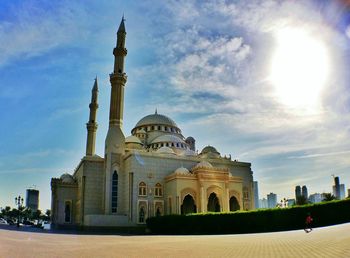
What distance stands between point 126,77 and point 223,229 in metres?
22.9

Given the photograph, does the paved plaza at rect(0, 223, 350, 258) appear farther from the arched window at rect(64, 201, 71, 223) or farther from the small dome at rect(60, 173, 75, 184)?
the small dome at rect(60, 173, 75, 184)

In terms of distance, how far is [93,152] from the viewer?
49.6m

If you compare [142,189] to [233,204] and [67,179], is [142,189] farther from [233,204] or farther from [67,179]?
[67,179]

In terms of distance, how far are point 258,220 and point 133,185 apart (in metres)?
16.7

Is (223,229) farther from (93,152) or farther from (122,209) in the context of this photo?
(93,152)

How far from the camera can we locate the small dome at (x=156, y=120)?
55.4m

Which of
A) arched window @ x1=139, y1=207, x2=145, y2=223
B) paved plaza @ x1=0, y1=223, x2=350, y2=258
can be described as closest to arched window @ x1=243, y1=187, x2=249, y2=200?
arched window @ x1=139, y1=207, x2=145, y2=223

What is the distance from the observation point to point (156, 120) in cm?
5562

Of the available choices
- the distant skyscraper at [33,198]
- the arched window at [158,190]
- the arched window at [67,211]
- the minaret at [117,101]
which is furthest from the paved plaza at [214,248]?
the distant skyscraper at [33,198]

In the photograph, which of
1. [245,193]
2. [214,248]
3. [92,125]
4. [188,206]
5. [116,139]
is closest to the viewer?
[214,248]

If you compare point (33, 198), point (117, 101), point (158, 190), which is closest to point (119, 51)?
point (117, 101)

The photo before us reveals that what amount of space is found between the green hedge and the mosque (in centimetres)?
695

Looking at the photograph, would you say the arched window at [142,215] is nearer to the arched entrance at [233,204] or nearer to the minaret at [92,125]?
the arched entrance at [233,204]

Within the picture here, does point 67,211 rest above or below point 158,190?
below
